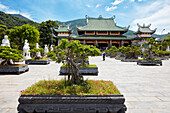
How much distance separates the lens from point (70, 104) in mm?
2725

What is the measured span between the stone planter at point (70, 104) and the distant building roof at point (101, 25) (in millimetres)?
35114

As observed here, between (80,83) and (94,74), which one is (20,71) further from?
(80,83)

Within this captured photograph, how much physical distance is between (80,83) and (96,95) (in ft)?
3.74

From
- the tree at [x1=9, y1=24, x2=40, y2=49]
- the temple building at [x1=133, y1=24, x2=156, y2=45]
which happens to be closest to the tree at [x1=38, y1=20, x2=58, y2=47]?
the tree at [x1=9, y1=24, x2=40, y2=49]

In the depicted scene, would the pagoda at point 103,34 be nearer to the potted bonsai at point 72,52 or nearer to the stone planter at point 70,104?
the potted bonsai at point 72,52

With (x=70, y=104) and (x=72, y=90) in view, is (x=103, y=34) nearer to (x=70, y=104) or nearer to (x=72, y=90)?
(x=72, y=90)

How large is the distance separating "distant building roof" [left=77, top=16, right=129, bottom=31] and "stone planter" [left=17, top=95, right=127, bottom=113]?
1382 inches

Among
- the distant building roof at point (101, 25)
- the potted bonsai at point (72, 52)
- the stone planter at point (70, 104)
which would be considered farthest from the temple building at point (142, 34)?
the stone planter at point (70, 104)

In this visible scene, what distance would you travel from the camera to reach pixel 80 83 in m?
3.85

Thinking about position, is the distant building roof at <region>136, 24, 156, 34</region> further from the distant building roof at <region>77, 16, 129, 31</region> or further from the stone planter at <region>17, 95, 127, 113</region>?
the stone planter at <region>17, 95, 127, 113</region>

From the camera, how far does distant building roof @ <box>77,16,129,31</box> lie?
124 ft

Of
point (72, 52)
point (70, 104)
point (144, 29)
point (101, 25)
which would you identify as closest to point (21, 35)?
point (101, 25)

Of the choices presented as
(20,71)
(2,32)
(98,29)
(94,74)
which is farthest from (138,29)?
(2,32)

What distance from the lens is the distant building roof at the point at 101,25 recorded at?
37719mm
